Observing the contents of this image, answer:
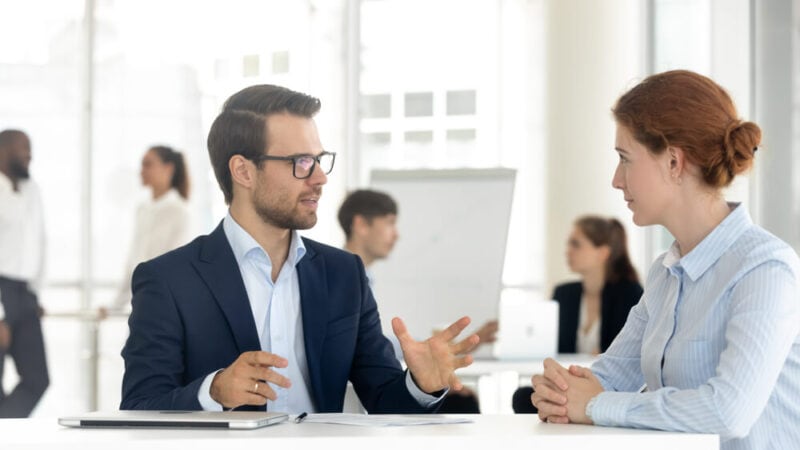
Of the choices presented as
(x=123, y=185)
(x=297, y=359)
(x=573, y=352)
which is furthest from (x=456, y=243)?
(x=297, y=359)

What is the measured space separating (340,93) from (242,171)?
18.1ft

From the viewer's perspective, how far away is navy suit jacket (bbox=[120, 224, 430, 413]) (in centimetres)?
261

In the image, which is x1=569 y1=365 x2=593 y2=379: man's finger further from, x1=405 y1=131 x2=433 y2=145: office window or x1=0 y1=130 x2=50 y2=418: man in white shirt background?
x1=405 y1=131 x2=433 y2=145: office window

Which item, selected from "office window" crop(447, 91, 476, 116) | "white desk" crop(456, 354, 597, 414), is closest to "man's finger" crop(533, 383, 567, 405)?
"white desk" crop(456, 354, 597, 414)

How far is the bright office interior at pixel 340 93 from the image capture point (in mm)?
7270

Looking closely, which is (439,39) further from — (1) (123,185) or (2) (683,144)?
(2) (683,144)

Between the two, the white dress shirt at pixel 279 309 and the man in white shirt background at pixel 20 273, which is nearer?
the white dress shirt at pixel 279 309

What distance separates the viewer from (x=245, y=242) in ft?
9.15

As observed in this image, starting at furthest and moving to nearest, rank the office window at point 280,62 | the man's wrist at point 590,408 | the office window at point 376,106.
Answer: the office window at point 376,106
the office window at point 280,62
the man's wrist at point 590,408

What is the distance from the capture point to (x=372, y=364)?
2863 mm

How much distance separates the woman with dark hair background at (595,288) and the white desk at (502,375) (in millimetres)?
196

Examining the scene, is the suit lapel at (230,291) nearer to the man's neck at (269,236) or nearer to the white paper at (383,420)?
the man's neck at (269,236)

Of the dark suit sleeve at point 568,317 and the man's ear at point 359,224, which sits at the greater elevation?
the man's ear at point 359,224

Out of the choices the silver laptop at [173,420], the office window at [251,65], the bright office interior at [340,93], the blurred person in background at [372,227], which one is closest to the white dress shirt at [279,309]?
the silver laptop at [173,420]
